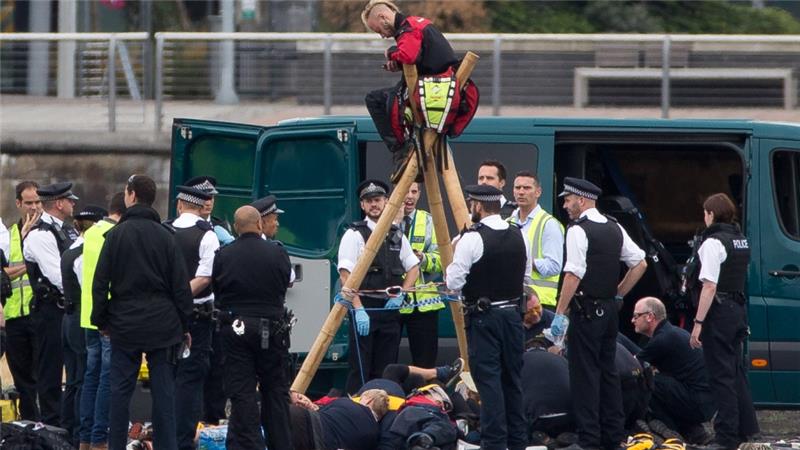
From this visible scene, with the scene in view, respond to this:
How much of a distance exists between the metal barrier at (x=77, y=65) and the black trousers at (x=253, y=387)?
9.62 metres

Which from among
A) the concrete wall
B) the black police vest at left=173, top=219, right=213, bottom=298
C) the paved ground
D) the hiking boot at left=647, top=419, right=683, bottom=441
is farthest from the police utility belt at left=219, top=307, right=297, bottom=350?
the concrete wall

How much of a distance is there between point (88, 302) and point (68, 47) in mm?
9872

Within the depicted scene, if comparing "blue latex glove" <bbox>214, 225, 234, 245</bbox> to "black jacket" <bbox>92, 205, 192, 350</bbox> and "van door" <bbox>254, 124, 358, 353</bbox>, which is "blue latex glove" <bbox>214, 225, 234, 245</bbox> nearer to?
"van door" <bbox>254, 124, 358, 353</bbox>

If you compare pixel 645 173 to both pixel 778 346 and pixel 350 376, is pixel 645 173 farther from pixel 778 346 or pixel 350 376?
pixel 350 376

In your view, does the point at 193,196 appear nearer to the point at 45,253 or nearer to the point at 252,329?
the point at 252,329

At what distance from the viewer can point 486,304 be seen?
10.0 metres

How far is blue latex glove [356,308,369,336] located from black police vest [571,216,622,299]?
5.21 ft

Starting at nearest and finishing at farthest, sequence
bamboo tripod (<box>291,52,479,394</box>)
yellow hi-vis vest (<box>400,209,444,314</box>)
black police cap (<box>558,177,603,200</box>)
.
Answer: bamboo tripod (<box>291,52,479,394</box>) < black police cap (<box>558,177,603,200</box>) < yellow hi-vis vest (<box>400,209,444,314</box>)

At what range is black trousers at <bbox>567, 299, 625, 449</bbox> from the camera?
1055 cm

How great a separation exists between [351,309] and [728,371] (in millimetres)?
2692

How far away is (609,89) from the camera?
60.9ft

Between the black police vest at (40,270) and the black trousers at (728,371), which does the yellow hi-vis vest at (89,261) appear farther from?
the black trousers at (728,371)

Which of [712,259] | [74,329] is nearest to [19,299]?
[74,329]

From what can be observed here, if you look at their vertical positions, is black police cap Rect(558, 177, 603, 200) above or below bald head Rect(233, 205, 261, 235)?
above
